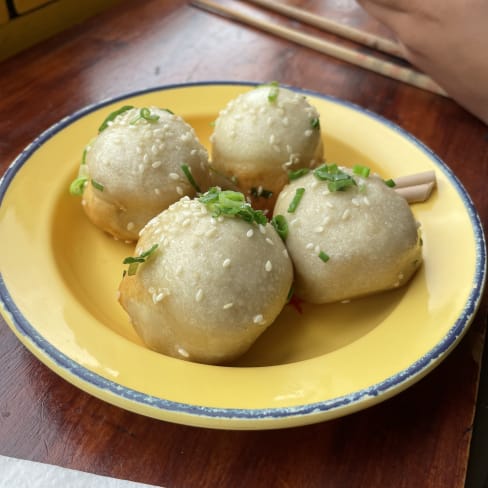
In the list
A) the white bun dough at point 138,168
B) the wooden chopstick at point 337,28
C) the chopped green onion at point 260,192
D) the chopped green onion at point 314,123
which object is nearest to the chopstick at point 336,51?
the wooden chopstick at point 337,28

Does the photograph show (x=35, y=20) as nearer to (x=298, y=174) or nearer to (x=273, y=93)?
(x=273, y=93)

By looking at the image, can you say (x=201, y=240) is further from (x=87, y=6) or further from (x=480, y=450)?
(x=87, y=6)

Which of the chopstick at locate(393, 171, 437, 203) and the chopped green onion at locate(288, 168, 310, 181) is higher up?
the chopped green onion at locate(288, 168, 310, 181)

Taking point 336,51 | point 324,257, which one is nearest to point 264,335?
point 324,257

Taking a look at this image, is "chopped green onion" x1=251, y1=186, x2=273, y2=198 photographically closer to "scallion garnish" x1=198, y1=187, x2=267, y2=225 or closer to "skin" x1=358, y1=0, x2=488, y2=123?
"scallion garnish" x1=198, y1=187, x2=267, y2=225

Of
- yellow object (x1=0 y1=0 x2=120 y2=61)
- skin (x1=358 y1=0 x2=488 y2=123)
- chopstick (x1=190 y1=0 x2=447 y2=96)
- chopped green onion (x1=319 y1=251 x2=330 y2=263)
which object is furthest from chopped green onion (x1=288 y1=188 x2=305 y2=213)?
yellow object (x1=0 y1=0 x2=120 y2=61)

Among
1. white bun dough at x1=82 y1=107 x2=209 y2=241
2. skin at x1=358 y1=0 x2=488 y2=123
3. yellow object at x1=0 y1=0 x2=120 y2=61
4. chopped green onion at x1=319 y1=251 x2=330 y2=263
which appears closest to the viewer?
chopped green onion at x1=319 y1=251 x2=330 y2=263

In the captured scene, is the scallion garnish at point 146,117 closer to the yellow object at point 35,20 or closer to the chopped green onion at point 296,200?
the chopped green onion at point 296,200
